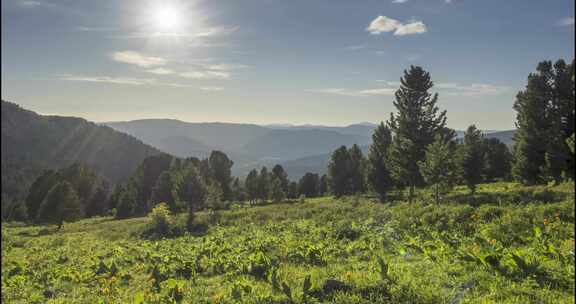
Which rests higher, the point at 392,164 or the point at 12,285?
the point at 392,164

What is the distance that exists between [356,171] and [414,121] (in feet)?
104

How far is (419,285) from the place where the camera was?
8352 mm

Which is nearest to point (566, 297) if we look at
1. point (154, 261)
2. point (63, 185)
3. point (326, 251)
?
point (326, 251)

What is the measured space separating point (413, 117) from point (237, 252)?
25707 millimetres

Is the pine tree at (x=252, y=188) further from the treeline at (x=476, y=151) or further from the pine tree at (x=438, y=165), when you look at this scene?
the pine tree at (x=438, y=165)

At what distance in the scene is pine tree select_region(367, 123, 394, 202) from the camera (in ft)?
150

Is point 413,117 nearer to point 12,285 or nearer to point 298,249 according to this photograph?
point 298,249

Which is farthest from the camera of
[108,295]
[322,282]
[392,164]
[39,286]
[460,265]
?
[392,164]

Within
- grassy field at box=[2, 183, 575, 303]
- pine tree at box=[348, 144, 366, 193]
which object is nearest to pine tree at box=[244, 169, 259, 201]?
pine tree at box=[348, 144, 366, 193]

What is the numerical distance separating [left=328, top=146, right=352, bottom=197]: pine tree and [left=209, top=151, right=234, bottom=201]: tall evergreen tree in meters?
24.9

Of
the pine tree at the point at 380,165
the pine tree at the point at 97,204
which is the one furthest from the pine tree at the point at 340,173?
the pine tree at the point at 97,204

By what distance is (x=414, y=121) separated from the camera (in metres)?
34.3

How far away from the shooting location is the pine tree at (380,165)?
150 ft

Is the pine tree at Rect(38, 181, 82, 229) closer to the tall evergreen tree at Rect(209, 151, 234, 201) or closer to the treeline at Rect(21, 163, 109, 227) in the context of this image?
the treeline at Rect(21, 163, 109, 227)
